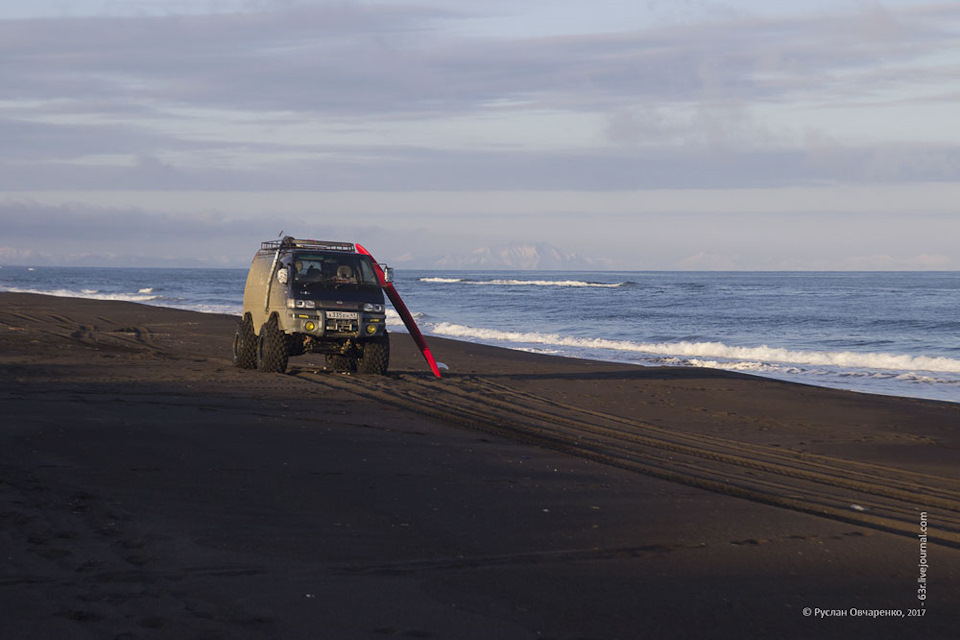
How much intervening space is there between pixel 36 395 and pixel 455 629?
→ 9.18 meters

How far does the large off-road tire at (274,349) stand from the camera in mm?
16016

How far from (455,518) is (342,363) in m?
11.6

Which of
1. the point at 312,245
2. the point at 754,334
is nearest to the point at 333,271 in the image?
the point at 312,245

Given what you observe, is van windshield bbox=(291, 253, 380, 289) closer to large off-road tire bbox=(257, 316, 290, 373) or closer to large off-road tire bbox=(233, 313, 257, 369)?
large off-road tire bbox=(257, 316, 290, 373)

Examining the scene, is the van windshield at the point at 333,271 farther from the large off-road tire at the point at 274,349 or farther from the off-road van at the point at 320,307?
the large off-road tire at the point at 274,349

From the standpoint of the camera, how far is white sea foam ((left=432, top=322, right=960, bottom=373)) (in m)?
23.9

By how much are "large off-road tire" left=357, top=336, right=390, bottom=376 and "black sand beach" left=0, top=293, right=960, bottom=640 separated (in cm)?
292

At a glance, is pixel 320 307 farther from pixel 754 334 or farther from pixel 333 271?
pixel 754 334

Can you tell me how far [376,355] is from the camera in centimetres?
1639

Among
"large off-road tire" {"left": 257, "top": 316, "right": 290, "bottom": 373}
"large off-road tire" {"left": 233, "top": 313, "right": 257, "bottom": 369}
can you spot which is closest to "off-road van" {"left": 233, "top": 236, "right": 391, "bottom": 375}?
"large off-road tire" {"left": 257, "top": 316, "right": 290, "bottom": 373}

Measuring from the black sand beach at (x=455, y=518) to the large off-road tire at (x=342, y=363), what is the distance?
4.09 m

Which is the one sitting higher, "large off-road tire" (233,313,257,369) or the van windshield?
the van windshield

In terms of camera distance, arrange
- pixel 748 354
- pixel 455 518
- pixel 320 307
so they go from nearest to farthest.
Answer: pixel 455 518 → pixel 320 307 → pixel 748 354

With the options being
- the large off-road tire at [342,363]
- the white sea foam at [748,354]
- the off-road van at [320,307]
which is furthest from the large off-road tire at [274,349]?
the white sea foam at [748,354]
